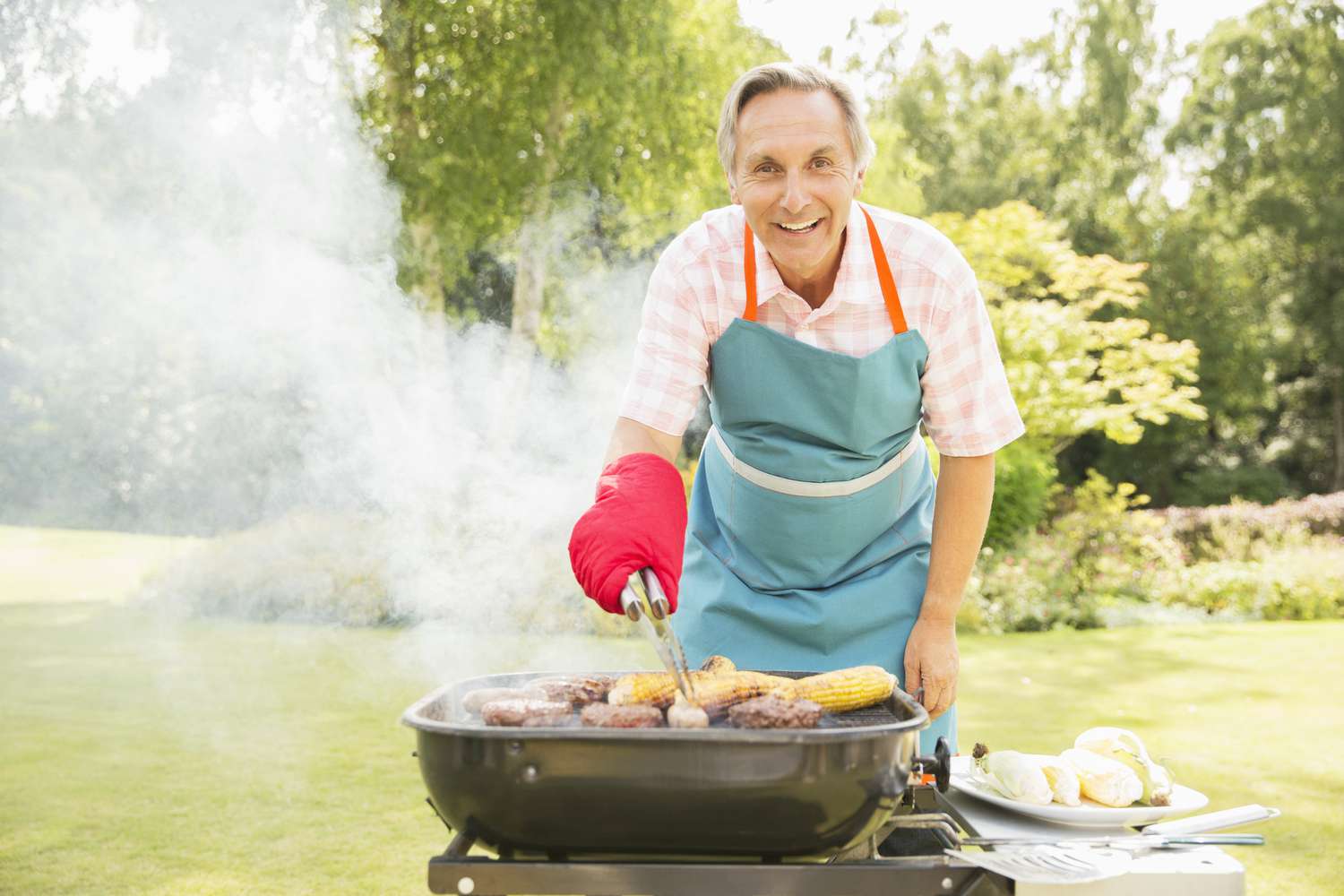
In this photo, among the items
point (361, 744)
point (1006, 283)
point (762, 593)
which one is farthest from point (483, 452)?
point (762, 593)

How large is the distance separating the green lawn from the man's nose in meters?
2.81

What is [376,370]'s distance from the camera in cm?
866

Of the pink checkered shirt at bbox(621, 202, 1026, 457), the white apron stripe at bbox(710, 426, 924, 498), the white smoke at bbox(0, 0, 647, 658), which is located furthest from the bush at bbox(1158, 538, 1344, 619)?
the pink checkered shirt at bbox(621, 202, 1026, 457)

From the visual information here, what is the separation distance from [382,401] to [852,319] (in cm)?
704

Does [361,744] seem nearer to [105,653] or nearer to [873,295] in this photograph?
[105,653]

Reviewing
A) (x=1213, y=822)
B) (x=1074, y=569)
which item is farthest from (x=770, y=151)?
(x=1074, y=569)

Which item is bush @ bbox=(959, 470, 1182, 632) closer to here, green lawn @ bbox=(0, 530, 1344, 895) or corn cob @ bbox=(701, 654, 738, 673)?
green lawn @ bbox=(0, 530, 1344, 895)

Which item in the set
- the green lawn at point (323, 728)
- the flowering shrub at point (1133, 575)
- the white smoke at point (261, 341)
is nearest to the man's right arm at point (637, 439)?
the green lawn at point (323, 728)

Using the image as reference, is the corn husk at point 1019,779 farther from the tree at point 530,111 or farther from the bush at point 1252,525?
the bush at point 1252,525

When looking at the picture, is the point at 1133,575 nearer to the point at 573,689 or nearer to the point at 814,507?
the point at 814,507

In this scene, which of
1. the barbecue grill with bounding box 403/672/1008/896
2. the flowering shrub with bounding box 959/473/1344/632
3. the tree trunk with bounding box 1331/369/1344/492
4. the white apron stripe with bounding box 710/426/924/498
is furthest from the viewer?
the tree trunk with bounding box 1331/369/1344/492

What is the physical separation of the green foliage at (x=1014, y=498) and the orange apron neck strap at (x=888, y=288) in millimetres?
8031

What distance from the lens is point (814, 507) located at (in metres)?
2.05

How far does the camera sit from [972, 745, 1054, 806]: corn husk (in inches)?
64.8
